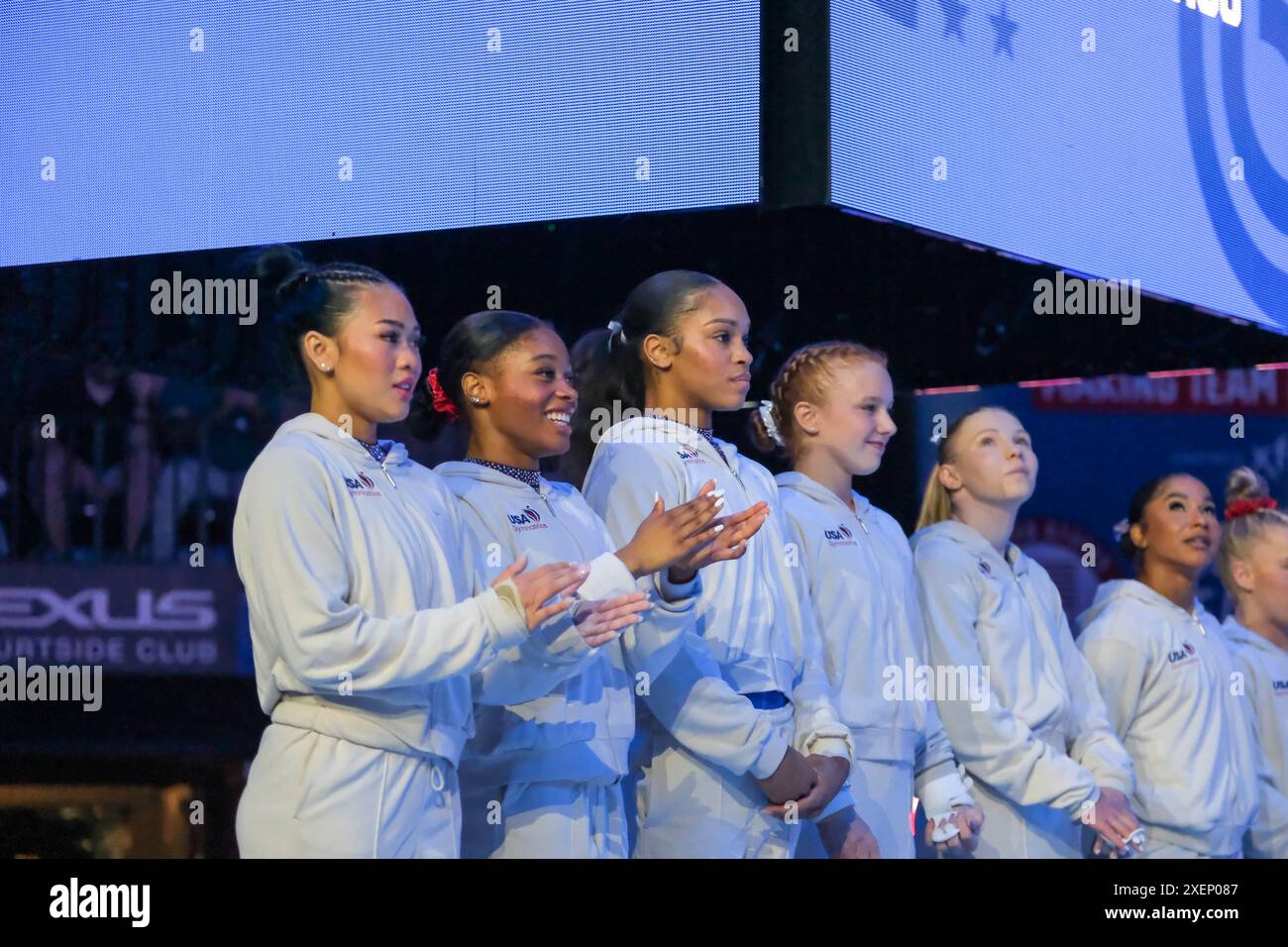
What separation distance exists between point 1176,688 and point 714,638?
1.62m

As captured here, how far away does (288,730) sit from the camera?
3.04 metres

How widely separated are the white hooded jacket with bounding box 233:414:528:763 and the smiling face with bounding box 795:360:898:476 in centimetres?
121

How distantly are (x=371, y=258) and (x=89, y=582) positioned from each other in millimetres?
1911

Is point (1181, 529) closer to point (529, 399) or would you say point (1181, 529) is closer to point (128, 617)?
point (529, 399)

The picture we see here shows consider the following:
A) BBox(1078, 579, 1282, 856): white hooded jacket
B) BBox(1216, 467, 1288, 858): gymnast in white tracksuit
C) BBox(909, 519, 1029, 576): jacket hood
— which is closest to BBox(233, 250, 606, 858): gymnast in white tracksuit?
BBox(909, 519, 1029, 576): jacket hood

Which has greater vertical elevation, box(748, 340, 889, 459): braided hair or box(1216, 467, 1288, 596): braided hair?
box(748, 340, 889, 459): braided hair

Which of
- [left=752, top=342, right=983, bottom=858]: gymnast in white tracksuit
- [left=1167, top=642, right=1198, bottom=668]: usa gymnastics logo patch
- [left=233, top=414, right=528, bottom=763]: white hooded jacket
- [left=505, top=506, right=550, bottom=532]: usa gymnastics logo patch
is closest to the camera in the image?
[left=233, top=414, right=528, bottom=763]: white hooded jacket

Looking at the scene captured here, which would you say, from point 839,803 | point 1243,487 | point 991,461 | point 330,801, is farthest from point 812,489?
point 1243,487

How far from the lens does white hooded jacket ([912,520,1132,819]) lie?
4.05m

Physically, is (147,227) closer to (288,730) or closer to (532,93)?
(532,93)

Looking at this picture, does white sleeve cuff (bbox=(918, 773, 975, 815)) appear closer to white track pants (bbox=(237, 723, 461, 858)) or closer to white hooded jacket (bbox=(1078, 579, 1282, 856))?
white hooded jacket (bbox=(1078, 579, 1282, 856))

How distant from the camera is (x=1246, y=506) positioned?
5.23m

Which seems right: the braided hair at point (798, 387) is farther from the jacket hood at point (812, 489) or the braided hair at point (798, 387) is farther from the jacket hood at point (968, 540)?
the jacket hood at point (968, 540)

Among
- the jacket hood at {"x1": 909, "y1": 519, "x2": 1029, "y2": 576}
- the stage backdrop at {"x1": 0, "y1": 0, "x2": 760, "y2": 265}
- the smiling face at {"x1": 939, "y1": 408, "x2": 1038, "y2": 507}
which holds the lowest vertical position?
the jacket hood at {"x1": 909, "y1": 519, "x2": 1029, "y2": 576}
